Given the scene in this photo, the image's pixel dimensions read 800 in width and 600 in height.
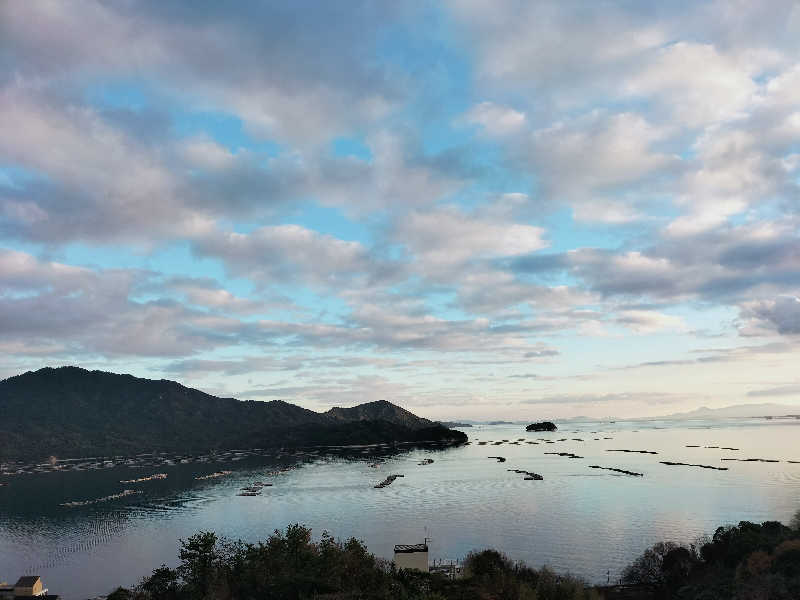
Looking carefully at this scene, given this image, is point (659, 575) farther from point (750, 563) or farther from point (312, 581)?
point (312, 581)

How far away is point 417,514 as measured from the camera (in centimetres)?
10475

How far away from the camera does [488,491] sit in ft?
427

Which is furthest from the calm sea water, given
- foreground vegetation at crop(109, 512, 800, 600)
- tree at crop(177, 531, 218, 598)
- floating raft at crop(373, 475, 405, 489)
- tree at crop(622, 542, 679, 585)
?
tree at crop(177, 531, 218, 598)

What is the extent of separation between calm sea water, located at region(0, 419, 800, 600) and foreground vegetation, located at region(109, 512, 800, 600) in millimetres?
8975

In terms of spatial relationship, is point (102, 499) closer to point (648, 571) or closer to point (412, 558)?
point (412, 558)

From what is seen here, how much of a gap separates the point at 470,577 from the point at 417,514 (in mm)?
55884

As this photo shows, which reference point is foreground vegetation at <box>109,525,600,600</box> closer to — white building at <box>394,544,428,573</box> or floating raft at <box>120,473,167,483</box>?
white building at <box>394,544,428,573</box>

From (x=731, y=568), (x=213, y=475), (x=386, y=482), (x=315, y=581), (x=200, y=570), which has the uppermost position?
(x=315, y=581)

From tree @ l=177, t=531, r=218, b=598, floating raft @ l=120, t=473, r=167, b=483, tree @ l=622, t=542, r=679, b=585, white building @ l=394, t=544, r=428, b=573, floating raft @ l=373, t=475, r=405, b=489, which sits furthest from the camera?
floating raft @ l=120, t=473, r=167, b=483

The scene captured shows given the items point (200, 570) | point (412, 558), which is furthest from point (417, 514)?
point (200, 570)

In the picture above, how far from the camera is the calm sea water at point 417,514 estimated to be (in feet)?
260

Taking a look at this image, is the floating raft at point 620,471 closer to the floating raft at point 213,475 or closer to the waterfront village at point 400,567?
the waterfront village at point 400,567

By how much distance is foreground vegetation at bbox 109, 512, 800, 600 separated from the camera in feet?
136

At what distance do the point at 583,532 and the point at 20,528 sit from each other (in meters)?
109
